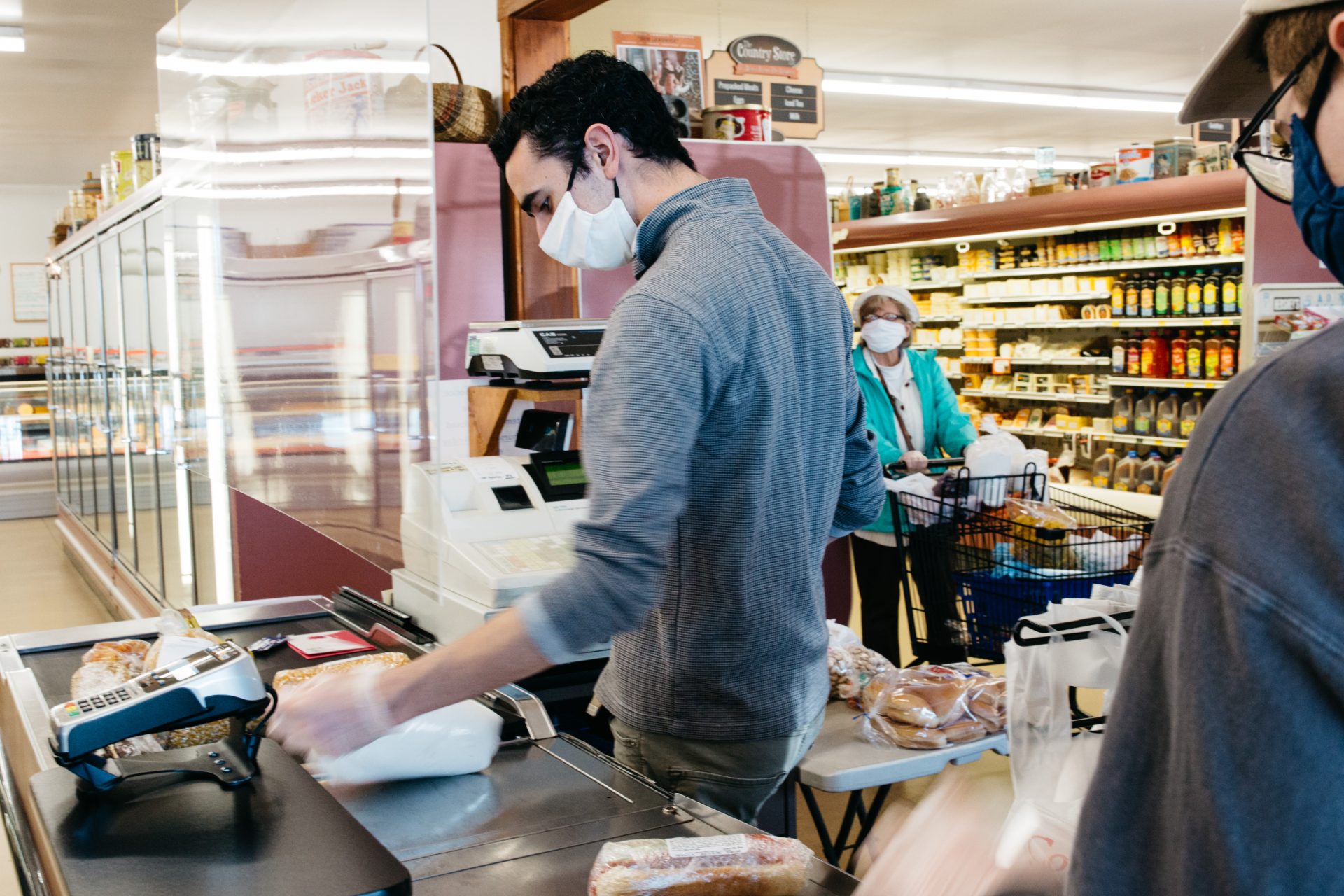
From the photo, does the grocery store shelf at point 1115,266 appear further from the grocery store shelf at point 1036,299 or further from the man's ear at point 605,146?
the man's ear at point 605,146

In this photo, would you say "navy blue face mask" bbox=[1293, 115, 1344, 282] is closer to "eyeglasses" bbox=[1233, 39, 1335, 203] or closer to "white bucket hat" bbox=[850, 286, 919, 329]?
"eyeglasses" bbox=[1233, 39, 1335, 203]

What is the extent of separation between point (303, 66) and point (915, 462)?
271 cm

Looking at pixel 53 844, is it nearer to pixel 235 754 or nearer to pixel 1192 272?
pixel 235 754

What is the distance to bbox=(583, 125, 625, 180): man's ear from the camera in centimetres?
160

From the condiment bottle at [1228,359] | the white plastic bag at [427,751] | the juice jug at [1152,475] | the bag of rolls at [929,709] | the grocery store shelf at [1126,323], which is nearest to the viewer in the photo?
the white plastic bag at [427,751]

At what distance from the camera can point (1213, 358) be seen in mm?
6895

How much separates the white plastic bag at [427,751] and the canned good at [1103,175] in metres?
6.88

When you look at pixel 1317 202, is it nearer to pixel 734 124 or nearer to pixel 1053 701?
pixel 1053 701

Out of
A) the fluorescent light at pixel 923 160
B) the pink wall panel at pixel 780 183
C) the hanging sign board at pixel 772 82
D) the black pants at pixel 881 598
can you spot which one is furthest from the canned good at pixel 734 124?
the fluorescent light at pixel 923 160

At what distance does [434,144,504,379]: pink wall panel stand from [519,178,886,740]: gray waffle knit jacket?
2074mm

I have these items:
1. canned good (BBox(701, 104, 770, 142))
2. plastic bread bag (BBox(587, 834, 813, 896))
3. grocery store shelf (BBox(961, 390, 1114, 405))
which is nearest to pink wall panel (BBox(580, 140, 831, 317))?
canned good (BBox(701, 104, 770, 142))

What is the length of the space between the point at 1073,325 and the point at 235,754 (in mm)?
8060

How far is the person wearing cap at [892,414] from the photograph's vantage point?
4.38m

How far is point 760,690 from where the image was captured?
152 cm
